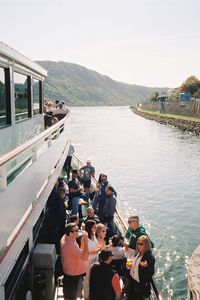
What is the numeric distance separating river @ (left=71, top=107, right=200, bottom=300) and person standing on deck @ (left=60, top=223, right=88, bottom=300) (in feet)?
17.6

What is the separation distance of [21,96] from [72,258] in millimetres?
4107

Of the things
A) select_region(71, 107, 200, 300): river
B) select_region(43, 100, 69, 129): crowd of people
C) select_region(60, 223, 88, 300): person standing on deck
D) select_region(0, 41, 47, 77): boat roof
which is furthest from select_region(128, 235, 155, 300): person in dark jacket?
select_region(43, 100, 69, 129): crowd of people

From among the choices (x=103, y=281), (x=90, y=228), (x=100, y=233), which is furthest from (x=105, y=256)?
(x=100, y=233)

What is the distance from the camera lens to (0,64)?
6.18 metres

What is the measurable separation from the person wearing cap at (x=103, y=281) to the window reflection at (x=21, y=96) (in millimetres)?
3875

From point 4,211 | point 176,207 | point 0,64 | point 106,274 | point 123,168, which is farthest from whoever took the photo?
point 123,168

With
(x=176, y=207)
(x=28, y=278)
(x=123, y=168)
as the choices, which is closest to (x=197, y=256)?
(x=28, y=278)

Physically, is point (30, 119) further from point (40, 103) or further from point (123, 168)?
point (123, 168)

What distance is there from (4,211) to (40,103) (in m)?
9.03

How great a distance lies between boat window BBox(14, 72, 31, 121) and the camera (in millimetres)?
7742

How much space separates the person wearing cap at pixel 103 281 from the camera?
527 centimetres

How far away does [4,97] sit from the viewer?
683 cm

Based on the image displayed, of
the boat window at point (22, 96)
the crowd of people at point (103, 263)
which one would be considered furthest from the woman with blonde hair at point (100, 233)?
the boat window at point (22, 96)

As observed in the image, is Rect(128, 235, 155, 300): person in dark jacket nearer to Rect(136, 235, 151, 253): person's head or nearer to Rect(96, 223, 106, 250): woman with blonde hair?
Rect(136, 235, 151, 253): person's head
